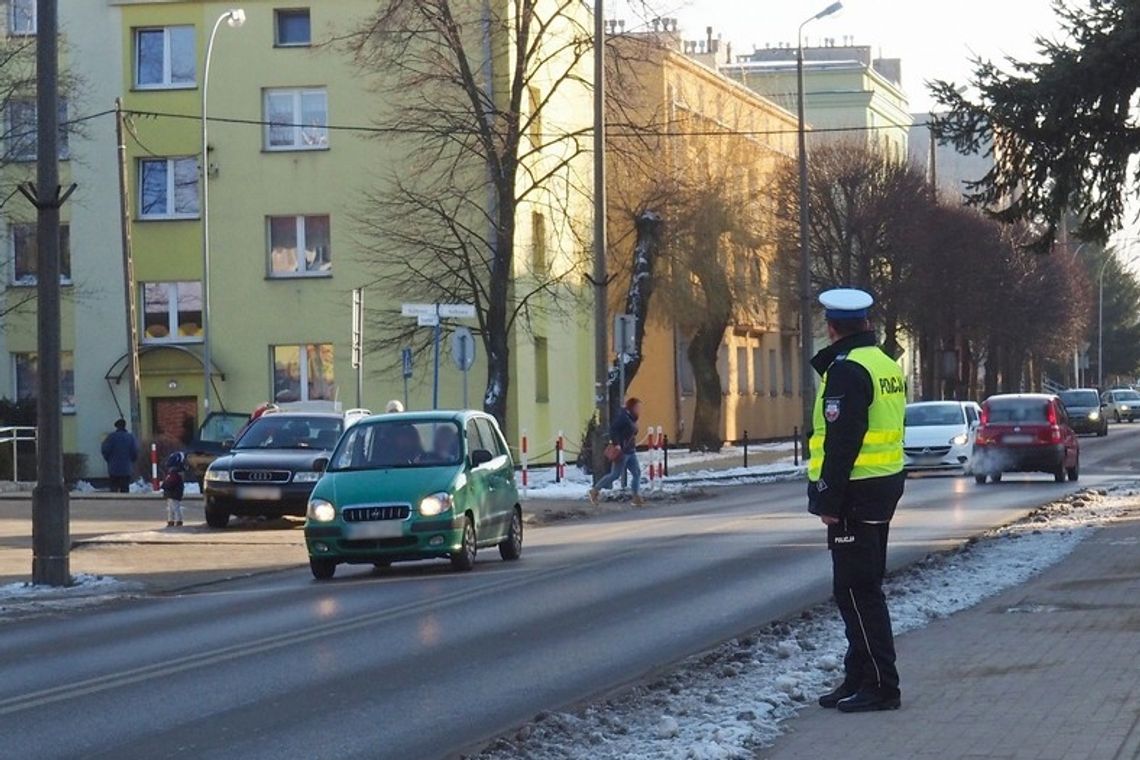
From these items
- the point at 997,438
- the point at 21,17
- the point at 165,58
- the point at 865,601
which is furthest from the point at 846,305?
the point at 21,17

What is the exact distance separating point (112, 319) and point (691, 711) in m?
46.4

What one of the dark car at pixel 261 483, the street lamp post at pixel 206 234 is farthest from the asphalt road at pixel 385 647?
the street lamp post at pixel 206 234

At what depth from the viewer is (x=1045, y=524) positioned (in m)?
24.4

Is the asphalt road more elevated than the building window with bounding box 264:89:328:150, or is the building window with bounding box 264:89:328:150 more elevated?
the building window with bounding box 264:89:328:150

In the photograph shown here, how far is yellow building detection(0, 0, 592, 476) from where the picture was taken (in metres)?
53.7

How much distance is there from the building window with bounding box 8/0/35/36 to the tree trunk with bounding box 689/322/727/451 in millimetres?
21045

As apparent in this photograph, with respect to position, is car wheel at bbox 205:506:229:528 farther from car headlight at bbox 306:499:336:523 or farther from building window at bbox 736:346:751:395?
building window at bbox 736:346:751:395

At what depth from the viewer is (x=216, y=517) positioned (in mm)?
28672

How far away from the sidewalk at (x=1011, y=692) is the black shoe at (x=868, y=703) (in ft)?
0.18

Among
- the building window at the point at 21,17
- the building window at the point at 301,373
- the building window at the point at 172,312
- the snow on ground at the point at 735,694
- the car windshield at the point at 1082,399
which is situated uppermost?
the building window at the point at 21,17

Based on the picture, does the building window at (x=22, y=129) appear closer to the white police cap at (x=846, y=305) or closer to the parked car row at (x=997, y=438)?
the parked car row at (x=997, y=438)

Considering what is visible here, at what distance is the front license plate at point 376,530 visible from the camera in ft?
65.3

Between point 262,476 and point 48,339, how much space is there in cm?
938

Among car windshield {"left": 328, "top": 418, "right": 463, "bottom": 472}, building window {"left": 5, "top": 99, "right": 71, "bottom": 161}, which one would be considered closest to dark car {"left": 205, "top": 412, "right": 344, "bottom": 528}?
car windshield {"left": 328, "top": 418, "right": 463, "bottom": 472}
